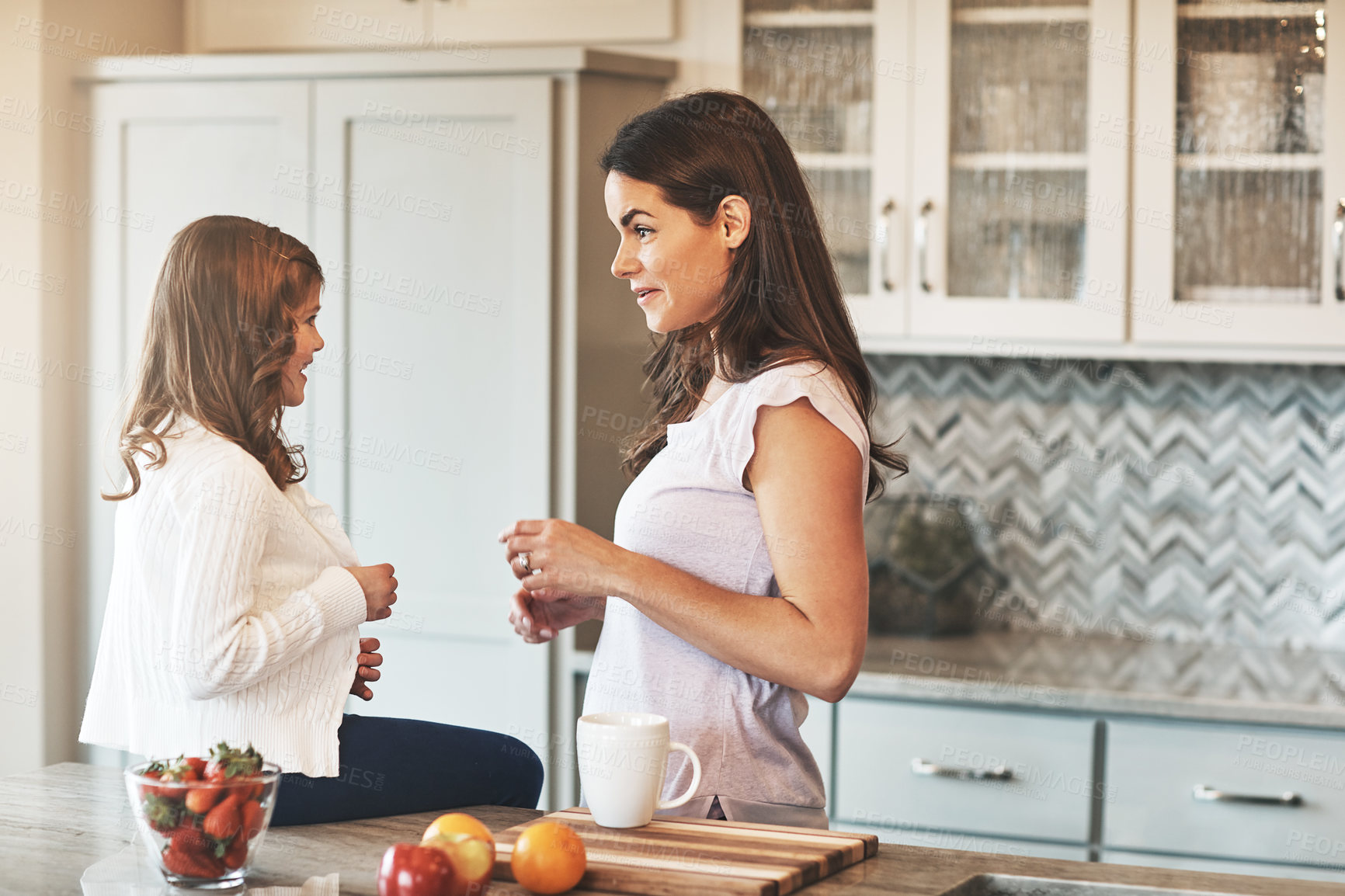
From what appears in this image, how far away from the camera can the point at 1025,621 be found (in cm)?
282

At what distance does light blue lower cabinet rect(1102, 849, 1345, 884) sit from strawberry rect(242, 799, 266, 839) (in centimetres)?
158

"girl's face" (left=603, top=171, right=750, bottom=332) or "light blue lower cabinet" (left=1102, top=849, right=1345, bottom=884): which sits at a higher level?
"girl's face" (left=603, top=171, right=750, bottom=332)

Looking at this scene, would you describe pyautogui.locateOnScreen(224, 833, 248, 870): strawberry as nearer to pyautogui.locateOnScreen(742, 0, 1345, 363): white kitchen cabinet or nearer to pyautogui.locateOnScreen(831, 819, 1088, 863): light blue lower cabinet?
pyautogui.locateOnScreen(831, 819, 1088, 863): light blue lower cabinet

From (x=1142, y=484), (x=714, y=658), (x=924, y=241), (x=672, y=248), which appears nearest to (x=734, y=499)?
(x=714, y=658)

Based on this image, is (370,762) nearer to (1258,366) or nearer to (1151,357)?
(1151,357)

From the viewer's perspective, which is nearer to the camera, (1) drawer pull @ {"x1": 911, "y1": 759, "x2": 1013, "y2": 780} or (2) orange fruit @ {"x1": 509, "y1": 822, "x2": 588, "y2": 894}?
(2) orange fruit @ {"x1": 509, "y1": 822, "x2": 588, "y2": 894}

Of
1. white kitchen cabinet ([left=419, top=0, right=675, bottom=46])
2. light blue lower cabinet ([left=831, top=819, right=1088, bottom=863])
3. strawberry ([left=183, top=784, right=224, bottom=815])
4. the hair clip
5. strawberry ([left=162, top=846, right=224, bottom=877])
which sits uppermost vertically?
white kitchen cabinet ([left=419, top=0, right=675, bottom=46])

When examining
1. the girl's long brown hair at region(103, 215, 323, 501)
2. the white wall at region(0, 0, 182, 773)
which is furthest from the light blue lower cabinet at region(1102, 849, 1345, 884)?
the white wall at region(0, 0, 182, 773)

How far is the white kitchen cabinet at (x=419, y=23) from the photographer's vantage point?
2625mm

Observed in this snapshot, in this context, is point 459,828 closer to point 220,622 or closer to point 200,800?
point 200,800

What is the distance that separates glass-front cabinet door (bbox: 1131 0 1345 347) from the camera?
93.1 inches

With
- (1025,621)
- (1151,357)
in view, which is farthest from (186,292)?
(1025,621)

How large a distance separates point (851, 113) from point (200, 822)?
77.8 inches

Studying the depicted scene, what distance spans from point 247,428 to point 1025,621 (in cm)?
198
